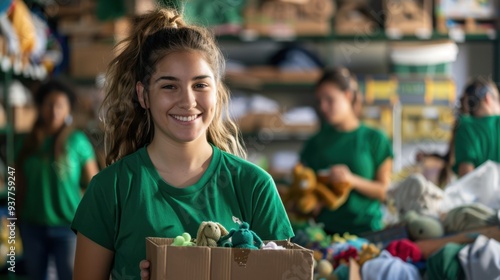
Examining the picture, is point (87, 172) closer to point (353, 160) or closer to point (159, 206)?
point (353, 160)

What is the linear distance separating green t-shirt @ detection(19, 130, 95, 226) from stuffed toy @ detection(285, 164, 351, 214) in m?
1.13

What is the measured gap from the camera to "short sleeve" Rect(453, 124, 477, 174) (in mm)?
3498

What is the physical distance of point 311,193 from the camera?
4.17 m

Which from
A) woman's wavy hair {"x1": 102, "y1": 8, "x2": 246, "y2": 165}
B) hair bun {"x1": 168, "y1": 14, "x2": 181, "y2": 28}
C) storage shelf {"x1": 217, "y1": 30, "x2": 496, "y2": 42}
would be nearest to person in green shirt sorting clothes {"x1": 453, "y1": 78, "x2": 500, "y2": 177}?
woman's wavy hair {"x1": 102, "y1": 8, "x2": 246, "y2": 165}

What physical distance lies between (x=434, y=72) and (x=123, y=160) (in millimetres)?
4652

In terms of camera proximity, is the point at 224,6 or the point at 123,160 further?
the point at 224,6

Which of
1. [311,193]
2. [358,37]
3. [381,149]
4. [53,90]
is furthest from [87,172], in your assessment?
[358,37]

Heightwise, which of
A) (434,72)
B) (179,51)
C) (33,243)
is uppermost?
(434,72)

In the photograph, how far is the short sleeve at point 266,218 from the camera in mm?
1895

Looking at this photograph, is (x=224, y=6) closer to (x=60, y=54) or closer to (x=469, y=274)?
(x=60, y=54)

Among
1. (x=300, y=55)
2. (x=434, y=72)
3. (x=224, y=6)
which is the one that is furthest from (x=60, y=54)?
(x=434, y=72)

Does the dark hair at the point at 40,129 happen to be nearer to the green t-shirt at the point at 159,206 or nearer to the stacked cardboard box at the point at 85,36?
the stacked cardboard box at the point at 85,36

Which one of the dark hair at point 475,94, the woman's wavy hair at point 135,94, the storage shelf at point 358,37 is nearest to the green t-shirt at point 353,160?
the dark hair at point 475,94

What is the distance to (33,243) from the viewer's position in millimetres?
4570
